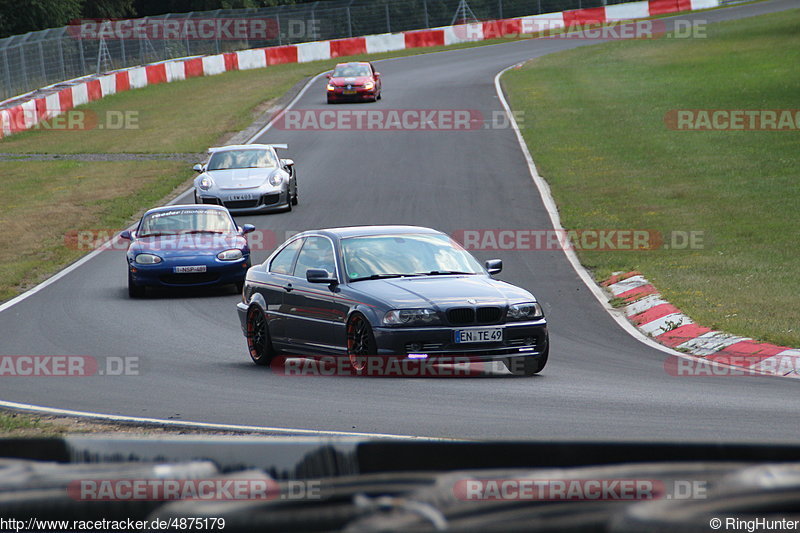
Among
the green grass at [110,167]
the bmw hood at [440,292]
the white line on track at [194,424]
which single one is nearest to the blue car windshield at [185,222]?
the green grass at [110,167]

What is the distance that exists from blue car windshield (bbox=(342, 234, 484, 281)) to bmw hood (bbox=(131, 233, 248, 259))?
631cm

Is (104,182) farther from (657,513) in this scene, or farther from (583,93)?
(657,513)

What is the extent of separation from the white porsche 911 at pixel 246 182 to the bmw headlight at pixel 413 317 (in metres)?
14.5

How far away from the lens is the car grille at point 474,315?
34.3ft

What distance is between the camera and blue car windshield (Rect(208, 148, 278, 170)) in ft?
83.9

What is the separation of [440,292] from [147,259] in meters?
7.99

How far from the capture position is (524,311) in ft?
35.1
